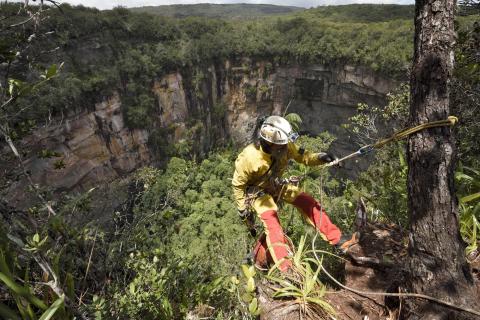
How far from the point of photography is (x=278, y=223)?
352 centimetres

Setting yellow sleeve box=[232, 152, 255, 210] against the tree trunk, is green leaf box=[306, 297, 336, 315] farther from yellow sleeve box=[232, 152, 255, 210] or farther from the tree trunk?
yellow sleeve box=[232, 152, 255, 210]

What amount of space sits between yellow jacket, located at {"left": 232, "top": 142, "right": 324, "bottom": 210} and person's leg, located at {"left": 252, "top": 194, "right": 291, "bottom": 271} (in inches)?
7.8

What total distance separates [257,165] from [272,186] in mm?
433

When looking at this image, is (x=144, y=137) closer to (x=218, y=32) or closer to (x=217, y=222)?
(x=217, y=222)

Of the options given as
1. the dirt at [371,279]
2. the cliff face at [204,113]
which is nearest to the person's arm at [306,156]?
the dirt at [371,279]

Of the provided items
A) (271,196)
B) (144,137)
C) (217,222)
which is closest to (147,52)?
(144,137)

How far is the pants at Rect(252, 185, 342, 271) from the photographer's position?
3223 millimetres

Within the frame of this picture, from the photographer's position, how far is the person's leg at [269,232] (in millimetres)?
3074

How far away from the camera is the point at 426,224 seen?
79.4 inches

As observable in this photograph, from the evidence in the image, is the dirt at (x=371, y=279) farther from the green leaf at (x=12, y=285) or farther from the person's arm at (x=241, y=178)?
the green leaf at (x=12, y=285)

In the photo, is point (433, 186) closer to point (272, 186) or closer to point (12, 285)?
point (272, 186)

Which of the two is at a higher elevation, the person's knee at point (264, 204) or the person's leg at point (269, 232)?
the person's knee at point (264, 204)

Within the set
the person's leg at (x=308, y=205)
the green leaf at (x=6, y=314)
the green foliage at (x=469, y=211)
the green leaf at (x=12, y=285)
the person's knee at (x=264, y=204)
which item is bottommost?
the person's leg at (x=308, y=205)

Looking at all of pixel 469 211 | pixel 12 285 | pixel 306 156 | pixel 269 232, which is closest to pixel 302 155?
pixel 306 156
